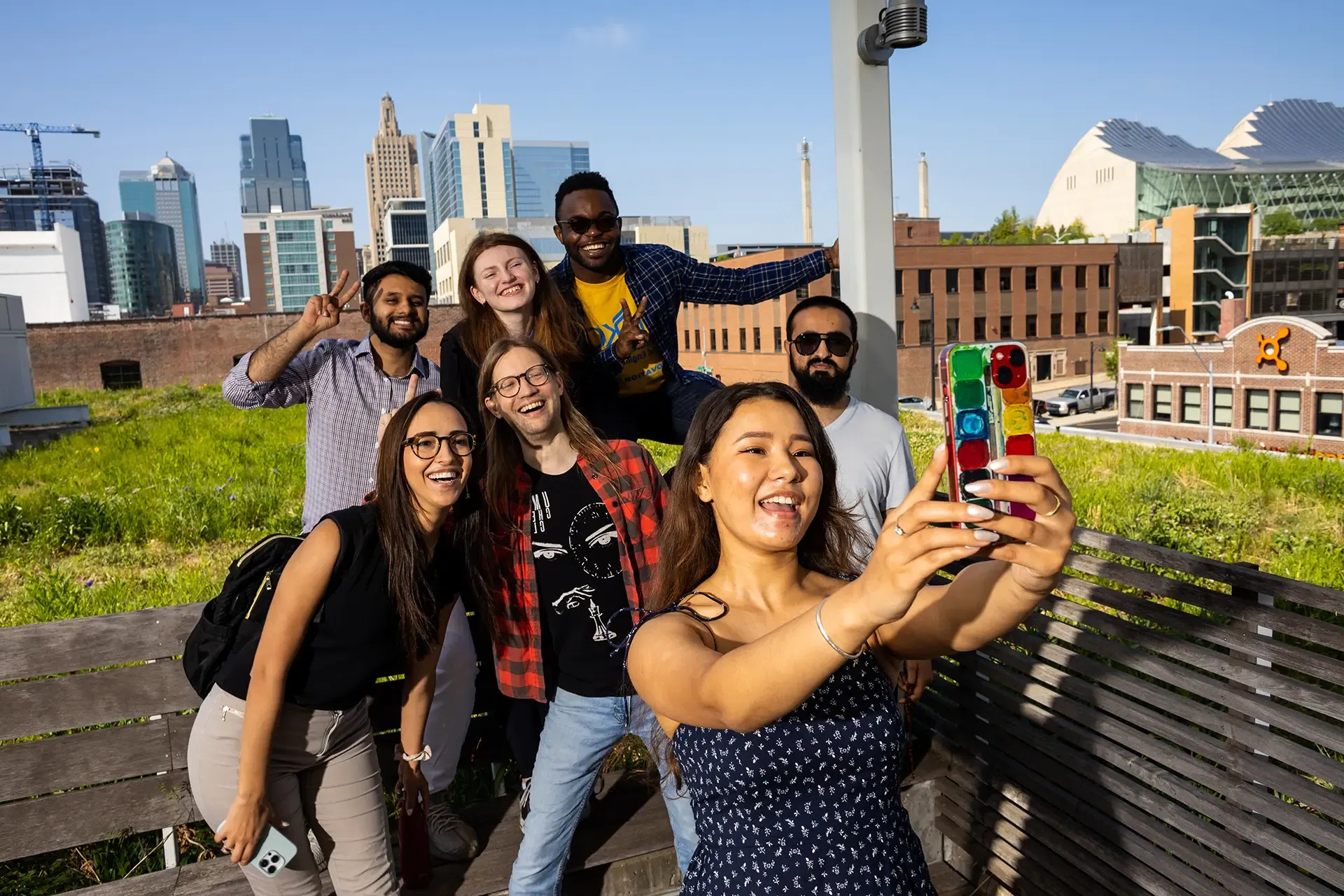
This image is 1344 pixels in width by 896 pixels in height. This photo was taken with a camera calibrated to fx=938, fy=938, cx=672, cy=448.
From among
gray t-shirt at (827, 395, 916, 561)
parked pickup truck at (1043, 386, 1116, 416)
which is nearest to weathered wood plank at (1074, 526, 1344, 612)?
gray t-shirt at (827, 395, 916, 561)

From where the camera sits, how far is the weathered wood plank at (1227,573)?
2.27 metres

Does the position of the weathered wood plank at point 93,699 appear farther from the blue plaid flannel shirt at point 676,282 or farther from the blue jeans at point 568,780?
the blue plaid flannel shirt at point 676,282

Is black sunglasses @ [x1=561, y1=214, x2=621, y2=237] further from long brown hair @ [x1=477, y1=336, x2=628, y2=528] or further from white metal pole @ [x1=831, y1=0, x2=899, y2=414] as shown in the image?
white metal pole @ [x1=831, y1=0, x2=899, y2=414]

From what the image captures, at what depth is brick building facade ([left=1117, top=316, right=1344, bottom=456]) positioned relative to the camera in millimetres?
39594

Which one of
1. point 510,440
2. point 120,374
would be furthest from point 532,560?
point 120,374

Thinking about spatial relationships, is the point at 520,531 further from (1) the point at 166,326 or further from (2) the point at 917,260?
(2) the point at 917,260

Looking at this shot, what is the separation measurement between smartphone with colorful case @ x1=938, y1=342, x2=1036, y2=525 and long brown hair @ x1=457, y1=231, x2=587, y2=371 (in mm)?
1886

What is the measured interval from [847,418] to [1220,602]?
130 centimetres

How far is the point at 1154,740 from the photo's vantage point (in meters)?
2.77

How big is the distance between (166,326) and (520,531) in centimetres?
5379

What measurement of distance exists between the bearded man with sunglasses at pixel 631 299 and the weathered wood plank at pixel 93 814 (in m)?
1.87

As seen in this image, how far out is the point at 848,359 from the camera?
11.4ft

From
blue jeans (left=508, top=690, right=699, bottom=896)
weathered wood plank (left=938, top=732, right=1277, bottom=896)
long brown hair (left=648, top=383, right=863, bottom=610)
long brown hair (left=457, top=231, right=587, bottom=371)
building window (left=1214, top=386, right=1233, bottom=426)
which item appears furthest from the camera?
building window (left=1214, top=386, right=1233, bottom=426)

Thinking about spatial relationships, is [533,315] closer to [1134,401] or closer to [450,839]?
[450,839]
